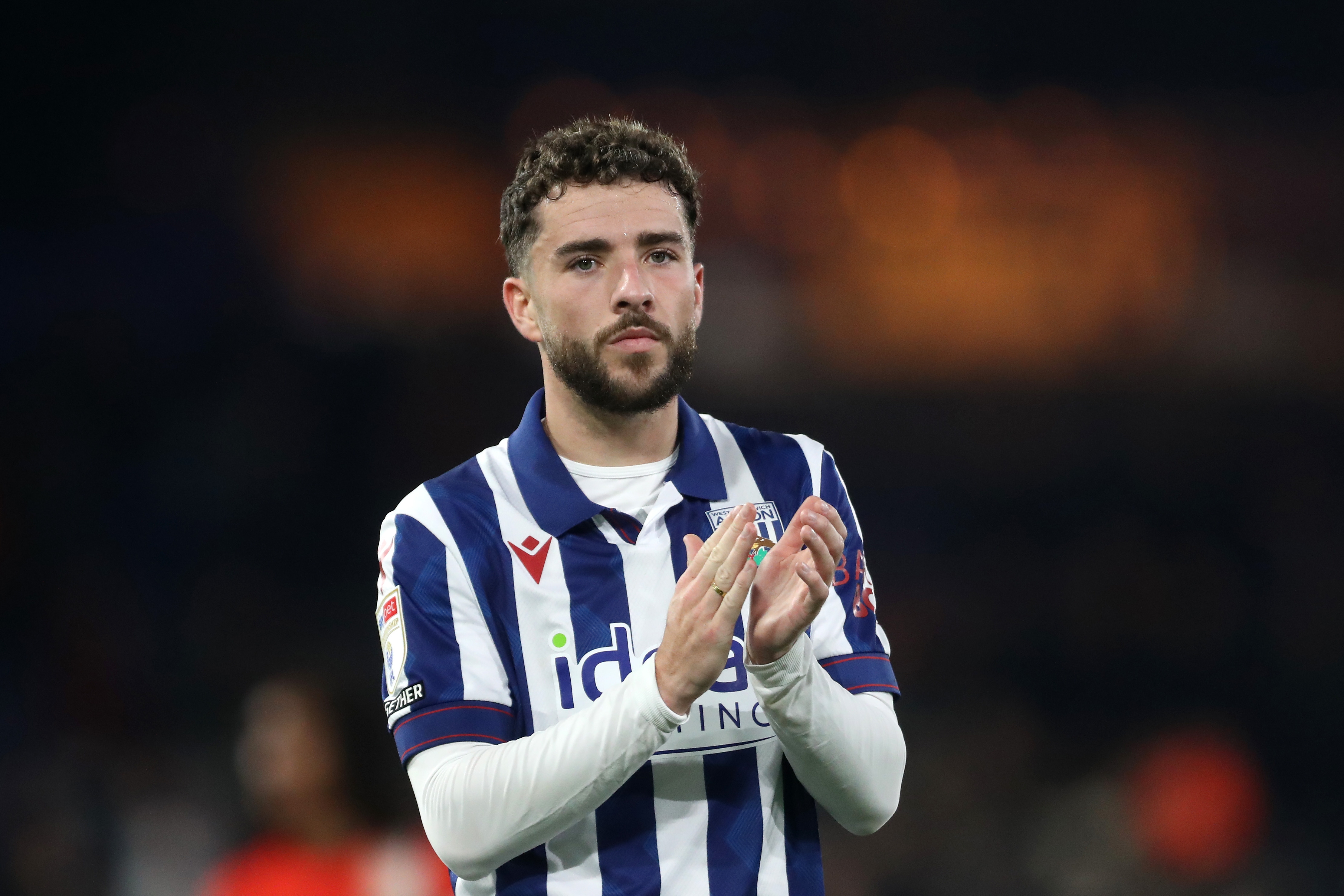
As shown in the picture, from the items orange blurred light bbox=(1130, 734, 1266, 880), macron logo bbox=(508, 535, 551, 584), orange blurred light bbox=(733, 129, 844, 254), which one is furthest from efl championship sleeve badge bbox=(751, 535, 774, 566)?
orange blurred light bbox=(733, 129, 844, 254)

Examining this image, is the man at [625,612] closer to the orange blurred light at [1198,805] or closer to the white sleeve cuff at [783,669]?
the white sleeve cuff at [783,669]

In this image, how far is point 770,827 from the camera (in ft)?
6.19

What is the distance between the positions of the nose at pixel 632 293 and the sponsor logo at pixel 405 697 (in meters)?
0.67

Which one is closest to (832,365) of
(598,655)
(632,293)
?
(632,293)

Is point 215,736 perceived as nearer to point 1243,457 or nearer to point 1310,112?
point 1243,457

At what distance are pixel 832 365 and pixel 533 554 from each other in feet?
11.4

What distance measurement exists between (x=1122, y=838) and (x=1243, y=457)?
1.79m

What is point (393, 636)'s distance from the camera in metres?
1.91

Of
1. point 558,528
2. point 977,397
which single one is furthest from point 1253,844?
point 558,528

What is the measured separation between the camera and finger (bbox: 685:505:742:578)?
5.31ft

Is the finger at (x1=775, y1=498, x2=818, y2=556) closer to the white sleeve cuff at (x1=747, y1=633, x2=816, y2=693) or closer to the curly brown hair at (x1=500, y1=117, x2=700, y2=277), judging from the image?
the white sleeve cuff at (x1=747, y1=633, x2=816, y2=693)

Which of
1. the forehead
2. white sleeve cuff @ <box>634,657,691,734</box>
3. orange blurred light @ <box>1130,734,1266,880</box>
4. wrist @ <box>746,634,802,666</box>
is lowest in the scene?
orange blurred light @ <box>1130,734,1266,880</box>

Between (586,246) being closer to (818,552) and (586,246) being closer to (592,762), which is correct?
(818,552)

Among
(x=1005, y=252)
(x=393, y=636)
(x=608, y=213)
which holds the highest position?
(x=1005, y=252)
